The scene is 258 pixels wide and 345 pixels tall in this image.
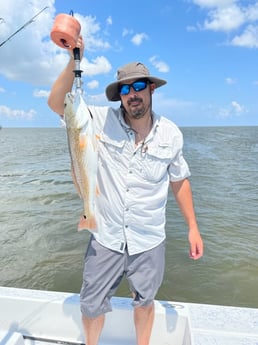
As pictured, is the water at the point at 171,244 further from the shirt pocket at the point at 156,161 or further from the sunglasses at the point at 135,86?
the sunglasses at the point at 135,86

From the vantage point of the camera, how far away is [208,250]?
8234mm

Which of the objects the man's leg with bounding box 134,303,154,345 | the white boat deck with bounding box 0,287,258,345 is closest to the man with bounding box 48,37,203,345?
the man's leg with bounding box 134,303,154,345

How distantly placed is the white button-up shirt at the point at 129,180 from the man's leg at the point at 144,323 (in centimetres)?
55

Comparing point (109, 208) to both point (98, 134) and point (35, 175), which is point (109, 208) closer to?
point (98, 134)

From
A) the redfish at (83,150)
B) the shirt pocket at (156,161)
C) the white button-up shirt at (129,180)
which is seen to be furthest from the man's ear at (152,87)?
the redfish at (83,150)

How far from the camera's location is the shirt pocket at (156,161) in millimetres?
2629

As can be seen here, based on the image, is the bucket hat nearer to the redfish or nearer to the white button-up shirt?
the white button-up shirt

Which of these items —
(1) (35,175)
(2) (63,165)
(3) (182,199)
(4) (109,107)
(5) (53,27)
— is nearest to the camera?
(5) (53,27)

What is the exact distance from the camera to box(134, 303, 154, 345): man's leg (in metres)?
2.85

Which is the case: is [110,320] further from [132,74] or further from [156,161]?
[132,74]

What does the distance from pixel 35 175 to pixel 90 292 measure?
17.4 meters

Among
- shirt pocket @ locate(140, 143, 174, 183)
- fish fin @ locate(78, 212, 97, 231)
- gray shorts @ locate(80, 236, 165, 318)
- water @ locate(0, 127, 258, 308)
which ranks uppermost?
shirt pocket @ locate(140, 143, 174, 183)

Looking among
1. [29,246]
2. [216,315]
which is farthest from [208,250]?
[216,315]

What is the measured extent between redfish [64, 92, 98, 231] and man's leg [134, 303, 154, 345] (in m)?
0.85
